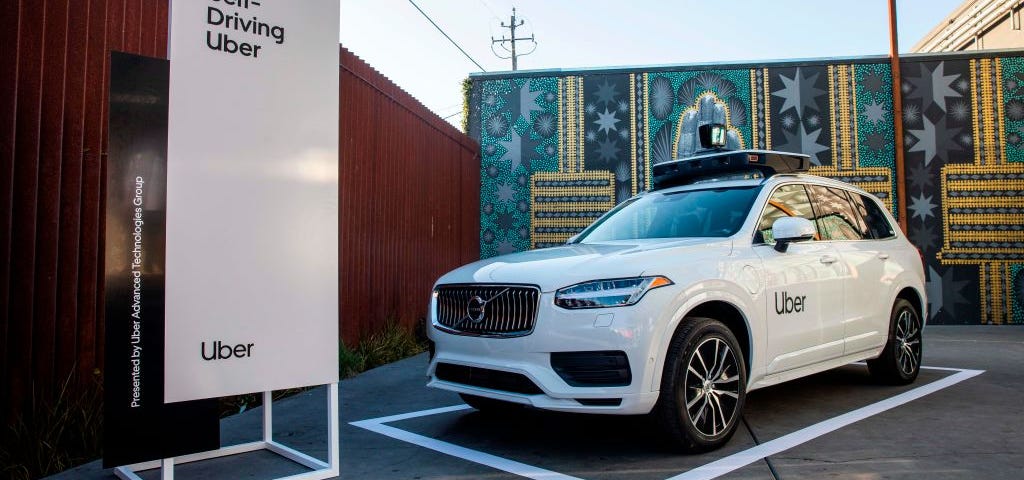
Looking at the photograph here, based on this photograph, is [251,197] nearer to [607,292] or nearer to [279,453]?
[279,453]

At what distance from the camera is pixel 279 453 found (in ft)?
14.2

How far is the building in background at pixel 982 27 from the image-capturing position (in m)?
18.1

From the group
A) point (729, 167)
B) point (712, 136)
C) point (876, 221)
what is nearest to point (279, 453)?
point (729, 167)

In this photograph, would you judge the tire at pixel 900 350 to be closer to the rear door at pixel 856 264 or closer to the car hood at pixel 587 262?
the rear door at pixel 856 264

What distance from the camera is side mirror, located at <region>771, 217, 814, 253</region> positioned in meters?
4.62

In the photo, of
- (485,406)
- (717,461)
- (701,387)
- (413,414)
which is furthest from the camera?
(413,414)

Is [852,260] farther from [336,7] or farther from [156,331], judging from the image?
[156,331]

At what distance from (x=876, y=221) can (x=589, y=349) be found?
3930mm

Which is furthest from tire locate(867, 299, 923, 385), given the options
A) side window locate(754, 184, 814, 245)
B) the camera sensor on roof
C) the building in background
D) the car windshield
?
the building in background

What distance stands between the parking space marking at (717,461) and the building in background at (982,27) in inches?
640

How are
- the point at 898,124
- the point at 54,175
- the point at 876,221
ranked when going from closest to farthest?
the point at 54,175 → the point at 876,221 → the point at 898,124

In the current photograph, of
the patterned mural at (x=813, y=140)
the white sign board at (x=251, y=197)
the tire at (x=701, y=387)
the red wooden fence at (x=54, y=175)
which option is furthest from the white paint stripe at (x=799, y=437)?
the patterned mural at (x=813, y=140)

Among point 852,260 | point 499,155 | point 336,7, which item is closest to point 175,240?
point 336,7

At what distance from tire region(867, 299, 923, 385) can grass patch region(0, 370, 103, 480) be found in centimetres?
591
